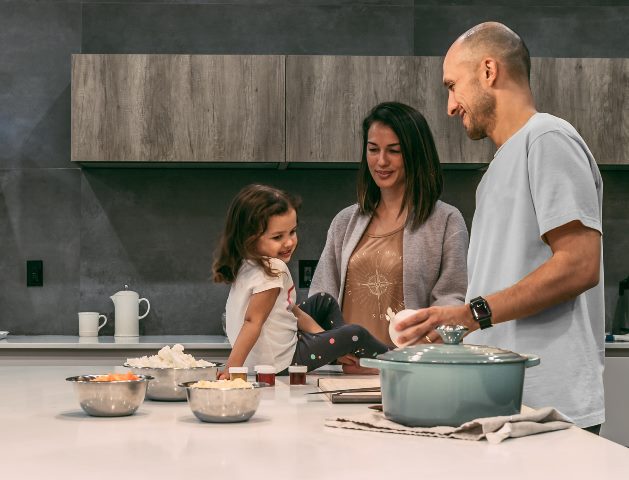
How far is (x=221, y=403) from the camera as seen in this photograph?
1.53 meters

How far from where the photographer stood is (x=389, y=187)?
113 inches

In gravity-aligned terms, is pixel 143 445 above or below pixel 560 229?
below

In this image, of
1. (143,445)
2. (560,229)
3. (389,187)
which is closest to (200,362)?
(143,445)

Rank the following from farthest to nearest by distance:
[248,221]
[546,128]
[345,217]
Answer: [345,217]
[248,221]
[546,128]

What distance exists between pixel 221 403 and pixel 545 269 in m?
0.66

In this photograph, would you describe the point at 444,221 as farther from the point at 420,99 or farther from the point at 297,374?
the point at 420,99

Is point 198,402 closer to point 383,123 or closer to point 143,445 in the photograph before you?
point 143,445

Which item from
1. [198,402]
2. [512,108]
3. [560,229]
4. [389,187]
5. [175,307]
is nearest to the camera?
[198,402]

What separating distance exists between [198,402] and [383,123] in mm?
1520

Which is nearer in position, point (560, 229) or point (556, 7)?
point (560, 229)

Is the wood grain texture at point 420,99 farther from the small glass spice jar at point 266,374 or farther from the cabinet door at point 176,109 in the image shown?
the small glass spice jar at point 266,374

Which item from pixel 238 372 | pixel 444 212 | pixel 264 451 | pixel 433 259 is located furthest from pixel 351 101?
pixel 264 451

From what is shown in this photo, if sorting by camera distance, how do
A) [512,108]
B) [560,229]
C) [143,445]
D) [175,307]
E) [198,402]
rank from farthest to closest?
[175,307]
[512,108]
[560,229]
[198,402]
[143,445]

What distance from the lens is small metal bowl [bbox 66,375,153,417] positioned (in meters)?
1.60
